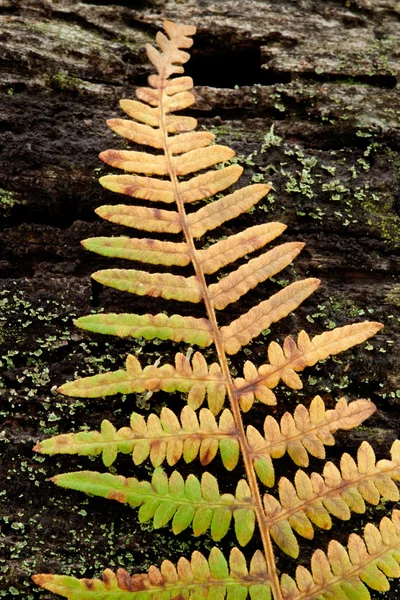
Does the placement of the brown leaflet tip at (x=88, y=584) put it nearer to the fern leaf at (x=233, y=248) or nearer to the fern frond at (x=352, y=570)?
the fern frond at (x=352, y=570)

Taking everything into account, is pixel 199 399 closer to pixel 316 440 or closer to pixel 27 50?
pixel 316 440

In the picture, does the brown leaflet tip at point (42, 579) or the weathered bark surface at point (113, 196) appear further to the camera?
the weathered bark surface at point (113, 196)

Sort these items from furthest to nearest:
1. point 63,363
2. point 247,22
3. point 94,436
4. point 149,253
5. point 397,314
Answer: point 247,22
point 397,314
point 63,363
point 149,253
point 94,436

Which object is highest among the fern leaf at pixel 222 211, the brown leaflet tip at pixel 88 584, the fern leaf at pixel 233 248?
the fern leaf at pixel 222 211

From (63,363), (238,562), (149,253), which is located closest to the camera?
(238,562)

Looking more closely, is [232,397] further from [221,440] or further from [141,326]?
[141,326]

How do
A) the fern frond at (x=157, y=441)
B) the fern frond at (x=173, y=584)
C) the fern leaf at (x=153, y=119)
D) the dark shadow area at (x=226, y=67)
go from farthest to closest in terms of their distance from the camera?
the dark shadow area at (x=226, y=67), the fern leaf at (x=153, y=119), the fern frond at (x=157, y=441), the fern frond at (x=173, y=584)

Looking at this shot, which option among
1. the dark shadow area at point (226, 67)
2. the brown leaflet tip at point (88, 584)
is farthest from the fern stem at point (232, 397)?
the dark shadow area at point (226, 67)

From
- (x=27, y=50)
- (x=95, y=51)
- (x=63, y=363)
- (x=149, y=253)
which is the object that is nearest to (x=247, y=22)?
(x=95, y=51)

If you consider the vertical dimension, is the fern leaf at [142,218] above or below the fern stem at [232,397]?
above
